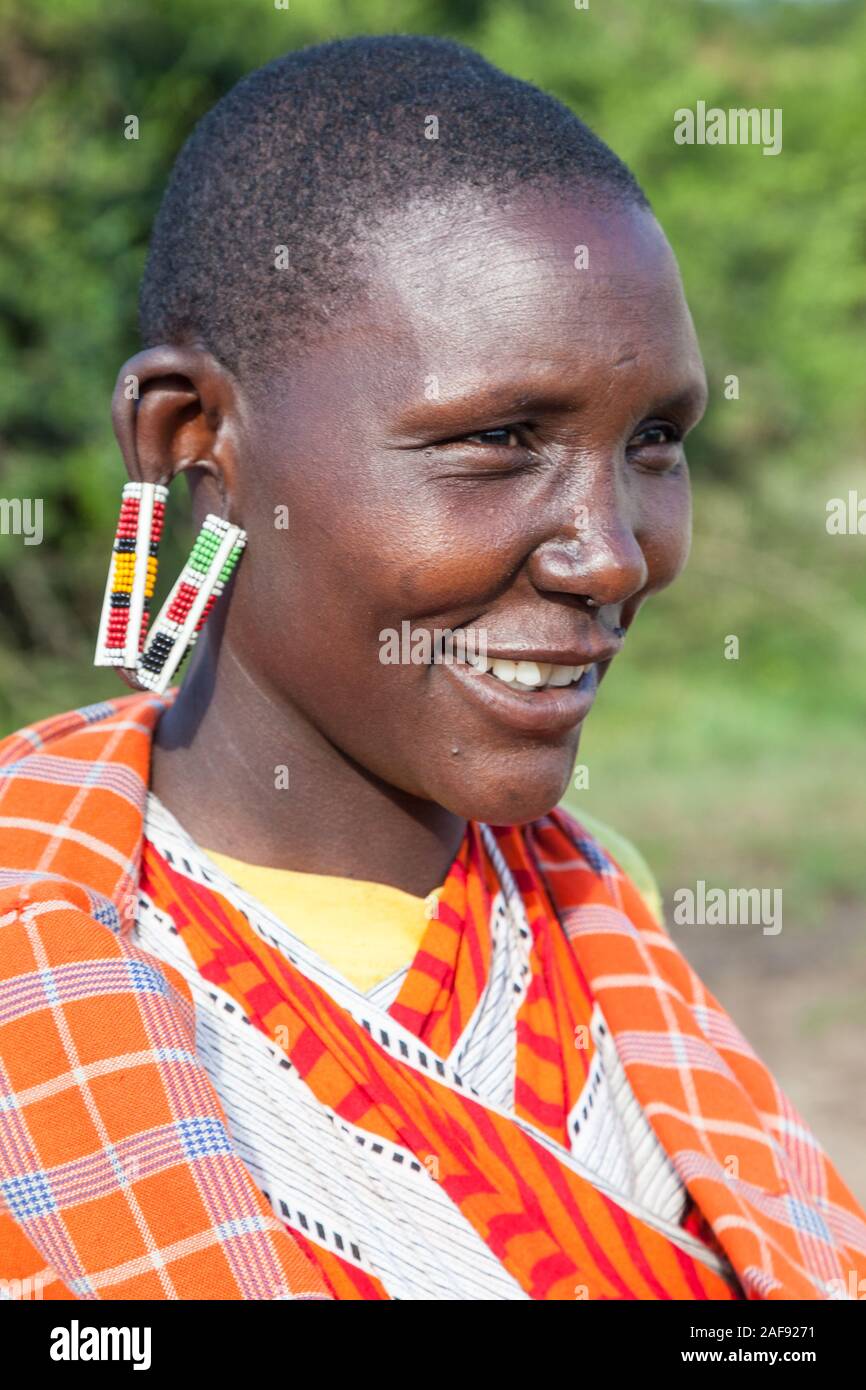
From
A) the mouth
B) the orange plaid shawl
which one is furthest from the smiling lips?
the orange plaid shawl

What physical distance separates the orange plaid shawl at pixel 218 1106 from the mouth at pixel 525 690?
0.33m

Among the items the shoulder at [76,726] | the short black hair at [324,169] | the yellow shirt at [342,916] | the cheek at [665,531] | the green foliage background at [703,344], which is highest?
the green foliage background at [703,344]

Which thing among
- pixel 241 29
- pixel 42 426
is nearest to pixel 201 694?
pixel 42 426

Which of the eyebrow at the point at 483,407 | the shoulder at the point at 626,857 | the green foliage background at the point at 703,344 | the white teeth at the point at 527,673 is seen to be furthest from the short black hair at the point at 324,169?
the green foliage background at the point at 703,344

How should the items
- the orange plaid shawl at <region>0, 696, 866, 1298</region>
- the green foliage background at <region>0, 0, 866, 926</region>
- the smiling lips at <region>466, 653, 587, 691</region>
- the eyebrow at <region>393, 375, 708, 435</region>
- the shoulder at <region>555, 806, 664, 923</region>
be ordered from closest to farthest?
the orange plaid shawl at <region>0, 696, 866, 1298</region>, the eyebrow at <region>393, 375, 708, 435</region>, the smiling lips at <region>466, 653, 587, 691</region>, the shoulder at <region>555, 806, 664, 923</region>, the green foliage background at <region>0, 0, 866, 926</region>

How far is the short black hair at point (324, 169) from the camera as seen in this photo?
1.60 metres

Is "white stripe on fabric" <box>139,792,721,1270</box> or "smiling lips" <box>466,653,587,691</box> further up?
"smiling lips" <box>466,653,587,691</box>

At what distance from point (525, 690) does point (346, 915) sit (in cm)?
35

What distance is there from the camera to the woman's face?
61.2 inches

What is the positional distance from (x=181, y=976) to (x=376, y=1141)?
10.7 inches

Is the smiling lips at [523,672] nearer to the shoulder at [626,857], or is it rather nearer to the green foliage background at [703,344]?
the shoulder at [626,857]

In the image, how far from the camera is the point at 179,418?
1729mm

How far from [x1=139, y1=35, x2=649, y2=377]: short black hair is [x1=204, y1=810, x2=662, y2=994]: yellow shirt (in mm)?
586

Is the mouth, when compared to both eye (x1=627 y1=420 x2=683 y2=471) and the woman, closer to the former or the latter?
the woman
